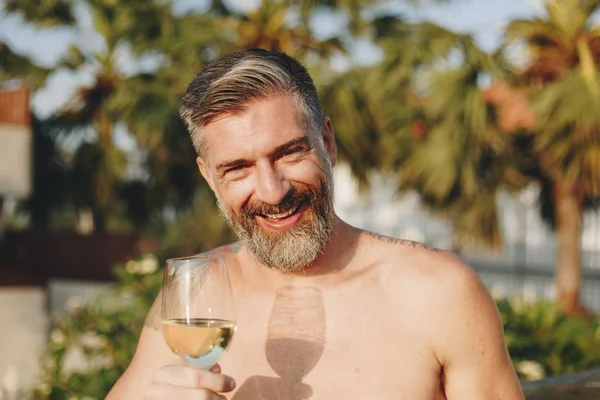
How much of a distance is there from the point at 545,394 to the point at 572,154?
6625 millimetres

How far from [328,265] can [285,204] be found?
0.29 m

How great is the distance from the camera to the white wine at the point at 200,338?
5.03 feet

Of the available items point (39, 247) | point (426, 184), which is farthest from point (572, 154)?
point (39, 247)

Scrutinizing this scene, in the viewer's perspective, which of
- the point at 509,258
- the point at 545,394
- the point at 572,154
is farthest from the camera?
the point at 509,258

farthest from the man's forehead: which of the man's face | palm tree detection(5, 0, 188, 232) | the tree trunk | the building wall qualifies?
the building wall

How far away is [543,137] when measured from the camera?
8695 millimetres

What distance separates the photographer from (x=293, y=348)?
77.6 inches

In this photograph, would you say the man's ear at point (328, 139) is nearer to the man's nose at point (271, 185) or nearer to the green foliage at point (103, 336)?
Answer: the man's nose at point (271, 185)

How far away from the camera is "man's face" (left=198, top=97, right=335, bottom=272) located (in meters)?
1.79

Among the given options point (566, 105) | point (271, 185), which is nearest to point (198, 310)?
point (271, 185)


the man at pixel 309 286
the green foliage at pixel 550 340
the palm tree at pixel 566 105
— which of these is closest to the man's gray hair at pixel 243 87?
the man at pixel 309 286

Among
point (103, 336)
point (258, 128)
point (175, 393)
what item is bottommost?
point (103, 336)

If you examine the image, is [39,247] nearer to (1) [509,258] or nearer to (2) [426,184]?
(2) [426,184]

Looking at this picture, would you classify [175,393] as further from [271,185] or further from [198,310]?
[271,185]
